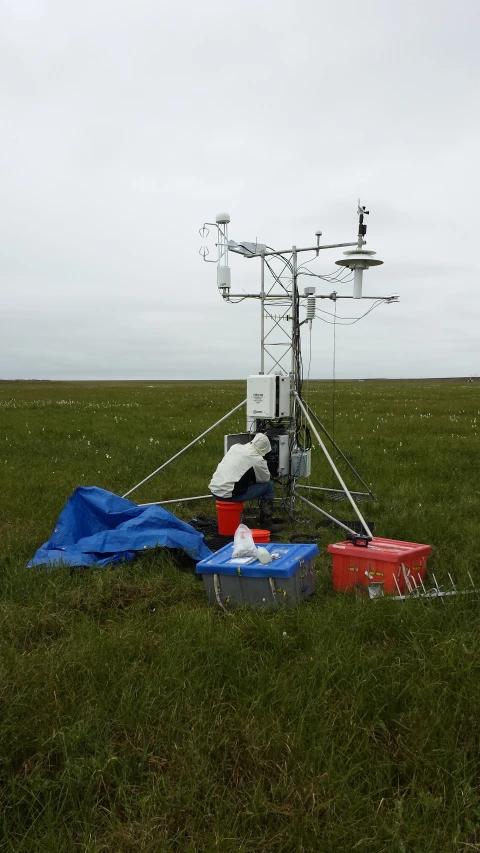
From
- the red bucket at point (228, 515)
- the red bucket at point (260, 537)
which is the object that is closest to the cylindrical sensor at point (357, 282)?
the red bucket at point (228, 515)

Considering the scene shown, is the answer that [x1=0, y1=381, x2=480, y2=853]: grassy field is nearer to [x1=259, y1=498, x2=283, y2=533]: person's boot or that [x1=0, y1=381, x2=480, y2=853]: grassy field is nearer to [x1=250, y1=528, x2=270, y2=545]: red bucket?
[x1=250, y1=528, x2=270, y2=545]: red bucket

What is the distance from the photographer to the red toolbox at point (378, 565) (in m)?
5.08

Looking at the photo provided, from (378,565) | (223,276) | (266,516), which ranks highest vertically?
(223,276)

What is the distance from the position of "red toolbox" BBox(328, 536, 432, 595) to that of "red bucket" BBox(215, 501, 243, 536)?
6.19ft

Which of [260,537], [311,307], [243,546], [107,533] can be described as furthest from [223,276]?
[243,546]

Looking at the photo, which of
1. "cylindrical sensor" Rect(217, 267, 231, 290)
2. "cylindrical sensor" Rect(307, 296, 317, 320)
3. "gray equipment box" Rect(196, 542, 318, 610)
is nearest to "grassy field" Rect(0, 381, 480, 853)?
"gray equipment box" Rect(196, 542, 318, 610)

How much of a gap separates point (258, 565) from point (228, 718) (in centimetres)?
161

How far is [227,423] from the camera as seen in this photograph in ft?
59.3

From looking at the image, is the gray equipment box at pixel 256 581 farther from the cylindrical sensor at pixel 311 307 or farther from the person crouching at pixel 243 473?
the cylindrical sensor at pixel 311 307

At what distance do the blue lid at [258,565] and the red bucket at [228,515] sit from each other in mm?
1758

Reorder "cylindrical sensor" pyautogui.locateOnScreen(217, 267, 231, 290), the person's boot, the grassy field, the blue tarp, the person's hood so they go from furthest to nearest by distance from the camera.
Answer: "cylindrical sensor" pyautogui.locateOnScreen(217, 267, 231, 290) → the person's boot → the person's hood → the blue tarp → the grassy field

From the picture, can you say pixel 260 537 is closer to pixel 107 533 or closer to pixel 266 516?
pixel 266 516

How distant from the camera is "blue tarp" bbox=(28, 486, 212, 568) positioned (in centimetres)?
584

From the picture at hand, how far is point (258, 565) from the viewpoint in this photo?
4.83m
